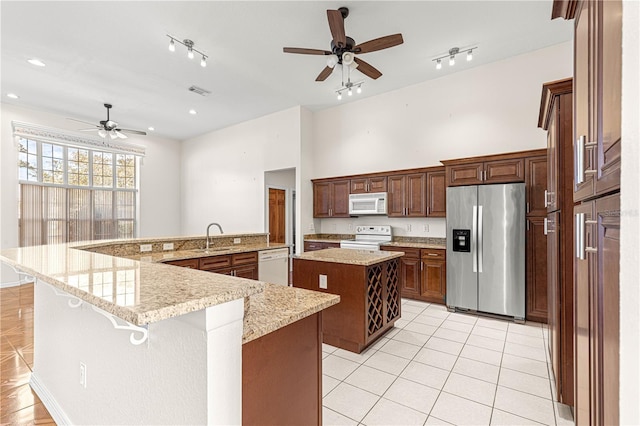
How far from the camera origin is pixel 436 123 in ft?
15.6

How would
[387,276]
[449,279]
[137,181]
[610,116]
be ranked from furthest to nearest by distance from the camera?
[137,181] < [449,279] < [387,276] < [610,116]

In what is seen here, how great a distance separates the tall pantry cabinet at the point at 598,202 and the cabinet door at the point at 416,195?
346 cm

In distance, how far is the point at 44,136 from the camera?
572 centimetres

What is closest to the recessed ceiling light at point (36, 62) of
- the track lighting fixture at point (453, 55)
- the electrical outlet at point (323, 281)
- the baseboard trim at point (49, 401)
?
the baseboard trim at point (49, 401)

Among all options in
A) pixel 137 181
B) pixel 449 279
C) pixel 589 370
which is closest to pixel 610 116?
pixel 589 370

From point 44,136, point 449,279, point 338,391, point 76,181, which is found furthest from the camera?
point 76,181

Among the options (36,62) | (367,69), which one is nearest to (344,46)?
(367,69)

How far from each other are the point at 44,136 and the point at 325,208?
596cm

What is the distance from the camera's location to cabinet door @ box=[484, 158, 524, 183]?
3654 millimetres

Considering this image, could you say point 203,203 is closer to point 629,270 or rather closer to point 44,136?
point 44,136

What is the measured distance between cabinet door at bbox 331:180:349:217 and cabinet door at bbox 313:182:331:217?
12cm

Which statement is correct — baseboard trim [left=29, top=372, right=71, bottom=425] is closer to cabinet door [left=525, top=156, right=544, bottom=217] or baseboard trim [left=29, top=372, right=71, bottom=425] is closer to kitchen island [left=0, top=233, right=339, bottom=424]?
kitchen island [left=0, top=233, right=339, bottom=424]

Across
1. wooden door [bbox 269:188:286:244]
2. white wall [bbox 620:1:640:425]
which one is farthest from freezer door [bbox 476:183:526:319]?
wooden door [bbox 269:188:286:244]

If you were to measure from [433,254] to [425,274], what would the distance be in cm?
34
